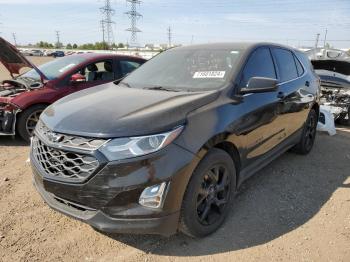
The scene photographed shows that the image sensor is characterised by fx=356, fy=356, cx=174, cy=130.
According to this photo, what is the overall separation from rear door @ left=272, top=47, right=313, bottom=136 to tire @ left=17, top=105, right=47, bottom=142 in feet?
12.8

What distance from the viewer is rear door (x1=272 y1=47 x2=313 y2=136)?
14.5 feet

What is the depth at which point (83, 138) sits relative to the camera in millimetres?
2686

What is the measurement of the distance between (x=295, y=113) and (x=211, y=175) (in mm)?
2144

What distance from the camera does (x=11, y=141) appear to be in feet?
20.2

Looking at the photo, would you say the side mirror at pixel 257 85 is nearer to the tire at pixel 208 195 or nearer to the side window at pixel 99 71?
the tire at pixel 208 195

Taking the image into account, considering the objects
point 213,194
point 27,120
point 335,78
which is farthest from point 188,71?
point 335,78

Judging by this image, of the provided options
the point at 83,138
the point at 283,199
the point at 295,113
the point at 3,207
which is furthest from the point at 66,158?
the point at 295,113

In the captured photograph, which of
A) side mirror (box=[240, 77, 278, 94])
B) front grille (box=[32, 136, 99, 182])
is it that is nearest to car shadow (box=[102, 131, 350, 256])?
front grille (box=[32, 136, 99, 182])

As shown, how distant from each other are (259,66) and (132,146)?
2.10m

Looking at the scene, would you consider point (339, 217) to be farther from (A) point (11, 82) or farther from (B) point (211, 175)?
(A) point (11, 82)

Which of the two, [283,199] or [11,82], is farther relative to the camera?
[11,82]

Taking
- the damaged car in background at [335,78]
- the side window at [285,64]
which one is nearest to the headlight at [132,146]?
the side window at [285,64]

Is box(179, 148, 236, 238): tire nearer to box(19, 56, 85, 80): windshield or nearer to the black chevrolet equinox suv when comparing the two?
the black chevrolet equinox suv

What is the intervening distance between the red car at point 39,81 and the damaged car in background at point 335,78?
467cm
